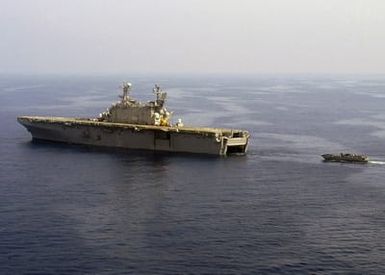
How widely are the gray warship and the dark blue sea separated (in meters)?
2.13

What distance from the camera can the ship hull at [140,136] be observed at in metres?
72.4

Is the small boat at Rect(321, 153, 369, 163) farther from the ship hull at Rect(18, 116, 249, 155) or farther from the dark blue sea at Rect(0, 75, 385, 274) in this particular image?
the ship hull at Rect(18, 116, 249, 155)

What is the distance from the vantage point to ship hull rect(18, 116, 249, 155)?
238 feet

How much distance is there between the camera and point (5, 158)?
67.9 metres

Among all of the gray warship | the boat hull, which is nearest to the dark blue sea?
the boat hull

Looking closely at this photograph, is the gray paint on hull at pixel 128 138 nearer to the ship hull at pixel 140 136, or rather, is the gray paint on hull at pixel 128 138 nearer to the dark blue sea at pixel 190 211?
the ship hull at pixel 140 136

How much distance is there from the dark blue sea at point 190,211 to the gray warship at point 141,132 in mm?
2128

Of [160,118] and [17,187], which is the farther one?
[160,118]

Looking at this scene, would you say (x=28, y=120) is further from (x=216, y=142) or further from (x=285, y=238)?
(x=285, y=238)

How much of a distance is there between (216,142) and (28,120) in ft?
87.8

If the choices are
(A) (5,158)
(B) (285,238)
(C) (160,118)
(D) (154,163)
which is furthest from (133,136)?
(B) (285,238)

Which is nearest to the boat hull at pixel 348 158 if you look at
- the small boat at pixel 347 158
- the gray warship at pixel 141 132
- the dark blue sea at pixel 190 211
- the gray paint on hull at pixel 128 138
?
the small boat at pixel 347 158

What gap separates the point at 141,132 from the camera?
7600 cm

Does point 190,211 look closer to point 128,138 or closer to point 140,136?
point 140,136
